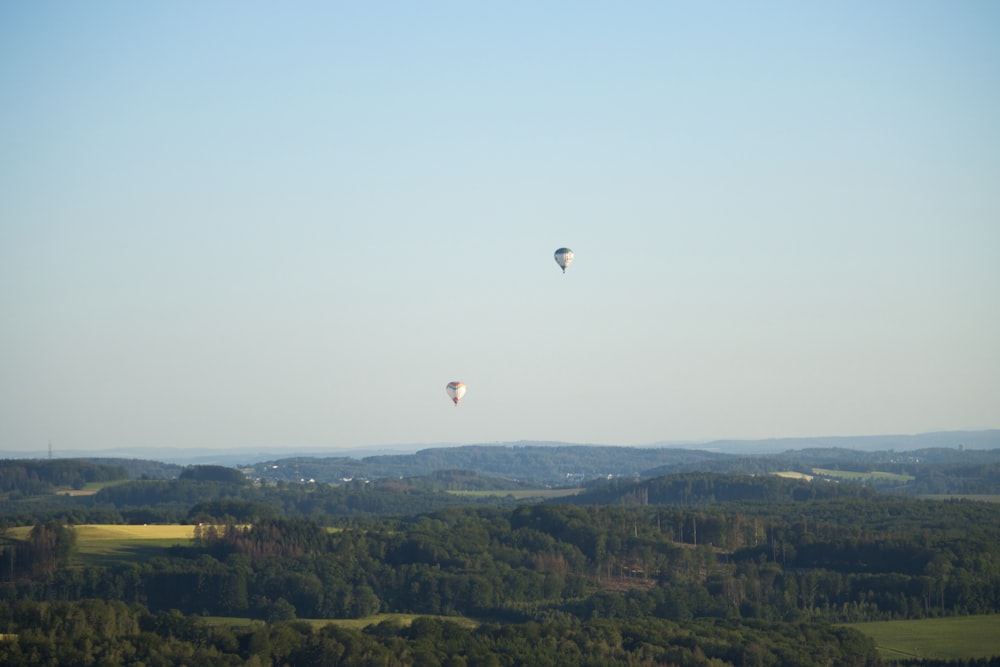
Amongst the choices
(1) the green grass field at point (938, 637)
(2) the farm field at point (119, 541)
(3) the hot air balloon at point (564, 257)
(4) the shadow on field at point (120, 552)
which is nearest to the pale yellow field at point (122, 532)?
(2) the farm field at point (119, 541)

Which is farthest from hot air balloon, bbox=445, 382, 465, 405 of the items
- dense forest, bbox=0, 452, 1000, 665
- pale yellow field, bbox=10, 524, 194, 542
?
pale yellow field, bbox=10, 524, 194, 542

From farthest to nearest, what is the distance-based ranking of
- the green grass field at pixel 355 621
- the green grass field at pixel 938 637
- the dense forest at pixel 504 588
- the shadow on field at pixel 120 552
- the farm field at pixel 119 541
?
the farm field at pixel 119 541, the shadow on field at pixel 120 552, the green grass field at pixel 355 621, the green grass field at pixel 938 637, the dense forest at pixel 504 588

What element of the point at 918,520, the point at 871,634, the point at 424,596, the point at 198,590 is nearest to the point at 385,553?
the point at 424,596

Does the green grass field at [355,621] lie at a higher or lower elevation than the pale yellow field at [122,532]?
lower

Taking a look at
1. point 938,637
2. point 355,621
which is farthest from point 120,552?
point 938,637

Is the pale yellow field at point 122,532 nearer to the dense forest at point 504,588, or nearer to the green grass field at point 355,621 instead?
the dense forest at point 504,588

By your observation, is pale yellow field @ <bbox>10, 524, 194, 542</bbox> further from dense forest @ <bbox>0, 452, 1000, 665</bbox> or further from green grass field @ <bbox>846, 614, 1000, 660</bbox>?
green grass field @ <bbox>846, 614, 1000, 660</bbox>
